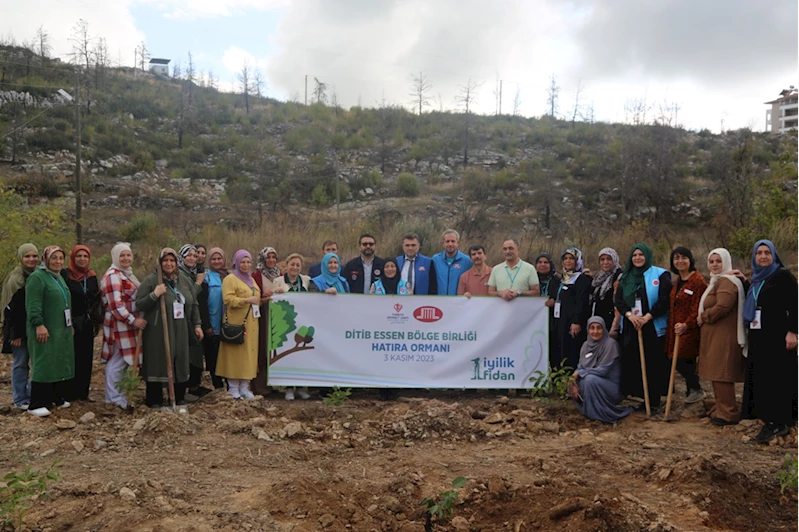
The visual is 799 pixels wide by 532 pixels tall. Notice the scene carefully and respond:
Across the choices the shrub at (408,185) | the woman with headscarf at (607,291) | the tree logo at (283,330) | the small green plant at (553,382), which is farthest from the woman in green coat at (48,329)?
the shrub at (408,185)

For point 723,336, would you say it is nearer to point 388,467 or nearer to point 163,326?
point 388,467

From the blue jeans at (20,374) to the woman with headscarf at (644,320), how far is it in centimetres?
643

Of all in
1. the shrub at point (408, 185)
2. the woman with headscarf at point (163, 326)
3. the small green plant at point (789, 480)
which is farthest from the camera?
the shrub at point (408, 185)

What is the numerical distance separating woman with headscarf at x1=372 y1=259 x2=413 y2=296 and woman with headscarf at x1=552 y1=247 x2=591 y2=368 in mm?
1811

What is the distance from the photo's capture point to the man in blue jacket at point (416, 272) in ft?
25.6

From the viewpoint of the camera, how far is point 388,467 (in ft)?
16.8

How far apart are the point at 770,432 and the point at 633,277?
6.51 ft

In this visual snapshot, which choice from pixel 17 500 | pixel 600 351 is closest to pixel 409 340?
pixel 600 351

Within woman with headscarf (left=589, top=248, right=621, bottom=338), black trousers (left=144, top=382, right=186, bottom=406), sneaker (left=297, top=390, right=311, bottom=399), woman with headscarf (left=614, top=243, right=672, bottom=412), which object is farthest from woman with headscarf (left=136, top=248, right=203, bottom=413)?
woman with headscarf (left=614, top=243, right=672, bottom=412)

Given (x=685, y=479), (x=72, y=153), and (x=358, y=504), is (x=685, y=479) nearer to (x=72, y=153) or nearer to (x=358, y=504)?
(x=358, y=504)

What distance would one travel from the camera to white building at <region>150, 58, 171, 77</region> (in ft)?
199

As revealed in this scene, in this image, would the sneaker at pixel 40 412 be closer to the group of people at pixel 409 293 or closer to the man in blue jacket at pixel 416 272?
the group of people at pixel 409 293

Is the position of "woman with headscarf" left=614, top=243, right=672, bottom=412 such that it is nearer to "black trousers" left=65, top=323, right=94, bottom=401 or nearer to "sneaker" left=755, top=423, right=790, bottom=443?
"sneaker" left=755, top=423, right=790, bottom=443

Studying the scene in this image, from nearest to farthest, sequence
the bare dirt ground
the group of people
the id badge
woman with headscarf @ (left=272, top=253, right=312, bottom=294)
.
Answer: the bare dirt ground → the id badge → the group of people → woman with headscarf @ (left=272, top=253, right=312, bottom=294)
